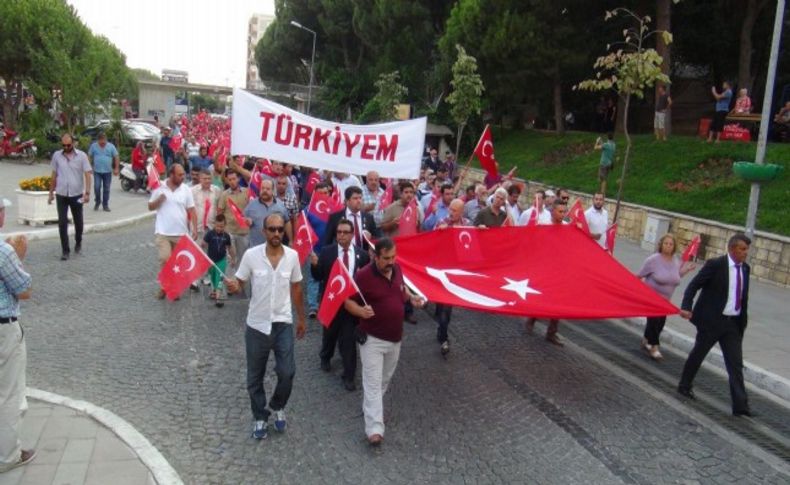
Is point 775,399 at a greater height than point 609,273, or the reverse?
point 609,273

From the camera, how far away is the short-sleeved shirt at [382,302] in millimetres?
5574

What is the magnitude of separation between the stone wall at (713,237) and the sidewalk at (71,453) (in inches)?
469

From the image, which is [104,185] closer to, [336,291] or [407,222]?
[407,222]

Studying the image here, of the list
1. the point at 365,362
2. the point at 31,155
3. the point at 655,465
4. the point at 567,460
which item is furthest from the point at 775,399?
the point at 31,155

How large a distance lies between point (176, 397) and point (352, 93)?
144ft

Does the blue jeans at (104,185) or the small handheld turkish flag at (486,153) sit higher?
the small handheld turkish flag at (486,153)

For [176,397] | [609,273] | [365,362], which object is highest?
[609,273]

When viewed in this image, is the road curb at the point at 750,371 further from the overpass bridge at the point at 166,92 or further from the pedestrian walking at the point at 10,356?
the overpass bridge at the point at 166,92

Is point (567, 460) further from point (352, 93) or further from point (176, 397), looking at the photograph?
point (352, 93)

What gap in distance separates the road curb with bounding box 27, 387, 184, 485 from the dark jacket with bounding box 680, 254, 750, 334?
512cm

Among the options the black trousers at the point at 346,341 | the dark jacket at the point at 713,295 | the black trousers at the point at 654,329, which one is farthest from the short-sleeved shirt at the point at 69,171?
the dark jacket at the point at 713,295

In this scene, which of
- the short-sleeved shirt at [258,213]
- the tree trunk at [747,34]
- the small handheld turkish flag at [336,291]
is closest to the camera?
the small handheld turkish flag at [336,291]

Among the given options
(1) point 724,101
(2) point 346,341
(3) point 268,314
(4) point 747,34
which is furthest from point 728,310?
(4) point 747,34

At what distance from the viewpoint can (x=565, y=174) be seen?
2298 centimetres
